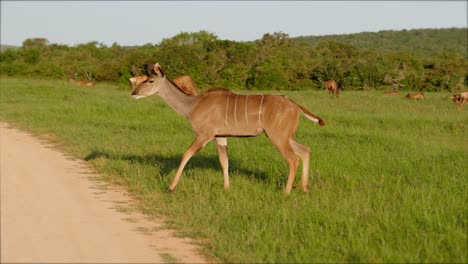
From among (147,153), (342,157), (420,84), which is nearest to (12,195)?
(147,153)

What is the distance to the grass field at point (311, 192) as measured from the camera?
5418 millimetres

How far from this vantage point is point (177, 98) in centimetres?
849

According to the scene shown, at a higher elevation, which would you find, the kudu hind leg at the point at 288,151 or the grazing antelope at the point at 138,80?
the grazing antelope at the point at 138,80

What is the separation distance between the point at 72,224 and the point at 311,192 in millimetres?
2988

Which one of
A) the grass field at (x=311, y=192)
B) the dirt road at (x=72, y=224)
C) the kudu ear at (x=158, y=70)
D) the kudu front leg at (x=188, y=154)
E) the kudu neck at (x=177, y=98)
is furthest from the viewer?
the kudu ear at (x=158, y=70)

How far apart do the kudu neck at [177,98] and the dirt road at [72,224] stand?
4.32 feet

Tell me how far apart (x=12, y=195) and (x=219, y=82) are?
32.5 metres

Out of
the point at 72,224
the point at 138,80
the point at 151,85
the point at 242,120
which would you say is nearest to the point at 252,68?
the point at 138,80

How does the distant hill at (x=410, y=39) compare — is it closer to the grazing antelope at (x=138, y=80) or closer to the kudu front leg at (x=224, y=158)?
the grazing antelope at (x=138, y=80)

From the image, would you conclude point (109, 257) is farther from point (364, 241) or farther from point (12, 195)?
point (12, 195)

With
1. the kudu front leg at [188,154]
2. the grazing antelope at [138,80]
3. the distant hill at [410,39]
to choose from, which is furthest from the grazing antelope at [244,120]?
the distant hill at [410,39]

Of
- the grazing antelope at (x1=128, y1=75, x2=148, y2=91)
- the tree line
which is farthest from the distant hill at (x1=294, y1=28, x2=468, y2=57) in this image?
the grazing antelope at (x1=128, y1=75, x2=148, y2=91)

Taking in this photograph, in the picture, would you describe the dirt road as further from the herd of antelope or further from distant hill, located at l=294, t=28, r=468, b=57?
distant hill, located at l=294, t=28, r=468, b=57

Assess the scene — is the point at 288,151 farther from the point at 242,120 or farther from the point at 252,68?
the point at 252,68
